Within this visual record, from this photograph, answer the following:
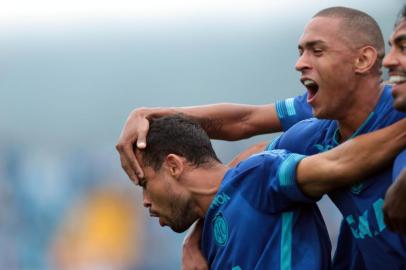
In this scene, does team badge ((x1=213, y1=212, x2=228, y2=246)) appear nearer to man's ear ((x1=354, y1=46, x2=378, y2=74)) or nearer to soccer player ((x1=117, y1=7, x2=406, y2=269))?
soccer player ((x1=117, y1=7, x2=406, y2=269))

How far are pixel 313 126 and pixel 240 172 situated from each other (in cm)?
34

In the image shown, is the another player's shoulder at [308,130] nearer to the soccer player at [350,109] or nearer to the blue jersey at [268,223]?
the soccer player at [350,109]

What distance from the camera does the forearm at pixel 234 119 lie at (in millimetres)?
4199

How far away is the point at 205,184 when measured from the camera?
3.69 meters

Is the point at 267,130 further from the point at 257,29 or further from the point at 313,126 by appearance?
the point at 257,29

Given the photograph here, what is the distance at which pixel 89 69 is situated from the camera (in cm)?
901

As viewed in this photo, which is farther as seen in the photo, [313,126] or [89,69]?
[89,69]

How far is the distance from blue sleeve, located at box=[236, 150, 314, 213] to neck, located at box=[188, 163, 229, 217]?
0.22 meters

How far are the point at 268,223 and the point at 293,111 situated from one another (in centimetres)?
79

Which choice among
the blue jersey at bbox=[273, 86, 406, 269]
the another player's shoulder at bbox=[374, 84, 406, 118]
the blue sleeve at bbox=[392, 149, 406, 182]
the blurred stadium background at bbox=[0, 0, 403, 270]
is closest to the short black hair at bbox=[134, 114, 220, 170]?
the blue jersey at bbox=[273, 86, 406, 269]

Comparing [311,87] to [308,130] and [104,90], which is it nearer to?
[308,130]

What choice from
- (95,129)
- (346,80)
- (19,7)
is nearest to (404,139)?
(346,80)

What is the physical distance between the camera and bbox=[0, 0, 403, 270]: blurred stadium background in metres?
8.09

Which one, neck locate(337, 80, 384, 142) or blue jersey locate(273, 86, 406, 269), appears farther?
neck locate(337, 80, 384, 142)
